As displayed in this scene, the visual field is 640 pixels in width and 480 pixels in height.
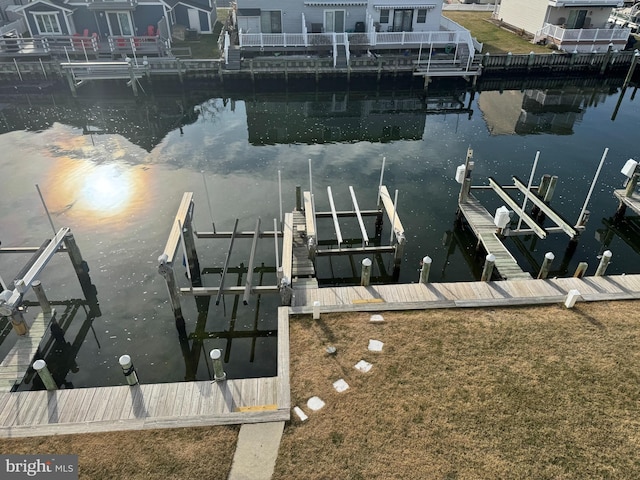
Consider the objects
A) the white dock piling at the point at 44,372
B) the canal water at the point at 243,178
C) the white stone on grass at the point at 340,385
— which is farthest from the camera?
the canal water at the point at 243,178

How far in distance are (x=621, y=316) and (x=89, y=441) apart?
1531cm

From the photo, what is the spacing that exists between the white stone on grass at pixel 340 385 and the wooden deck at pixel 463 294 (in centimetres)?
278

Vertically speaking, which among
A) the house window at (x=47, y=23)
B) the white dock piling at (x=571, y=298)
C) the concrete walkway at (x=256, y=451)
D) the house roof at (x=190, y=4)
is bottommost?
the concrete walkway at (x=256, y=451)

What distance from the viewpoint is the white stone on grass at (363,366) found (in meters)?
11.4

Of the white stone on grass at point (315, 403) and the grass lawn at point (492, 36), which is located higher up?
the grass lawn at point (492, 36)

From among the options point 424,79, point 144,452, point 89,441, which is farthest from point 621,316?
point 424,79

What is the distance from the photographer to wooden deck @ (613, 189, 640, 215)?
19.6 meters

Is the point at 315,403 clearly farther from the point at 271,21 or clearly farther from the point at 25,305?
the point at 271,21

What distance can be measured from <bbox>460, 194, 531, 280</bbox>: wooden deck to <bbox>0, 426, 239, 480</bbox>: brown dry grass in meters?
11.5

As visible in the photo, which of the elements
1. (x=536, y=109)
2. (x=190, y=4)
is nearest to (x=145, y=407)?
(x=536, y=109)

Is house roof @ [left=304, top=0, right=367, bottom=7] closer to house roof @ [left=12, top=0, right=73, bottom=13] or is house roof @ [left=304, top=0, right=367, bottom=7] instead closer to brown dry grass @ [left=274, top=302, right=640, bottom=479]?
house roof @ [left=12, top=0, right=73, bottom=13]

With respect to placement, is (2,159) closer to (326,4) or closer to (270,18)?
(270,18)

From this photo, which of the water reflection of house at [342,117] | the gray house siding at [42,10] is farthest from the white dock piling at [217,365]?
the gray house siding at [42,10]

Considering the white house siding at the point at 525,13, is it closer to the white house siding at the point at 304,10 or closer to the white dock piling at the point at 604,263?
the white house siding at the point at 304,10
